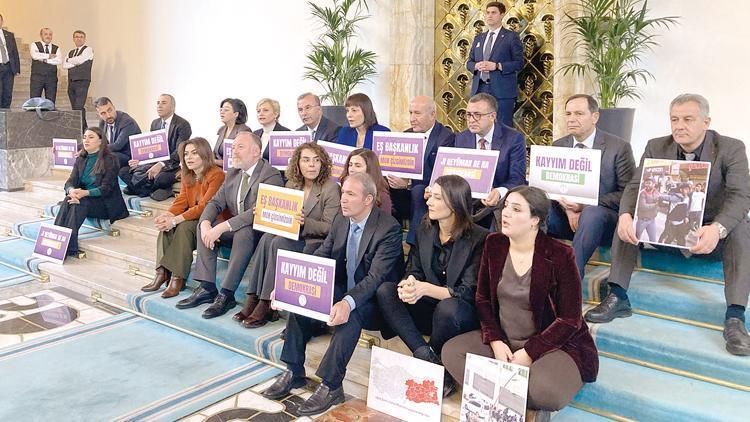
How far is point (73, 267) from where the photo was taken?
577 cm

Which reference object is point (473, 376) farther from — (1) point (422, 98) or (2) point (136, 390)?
(1) point (422, 98)

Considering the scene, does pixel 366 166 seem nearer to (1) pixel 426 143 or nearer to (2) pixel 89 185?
(1) pixel 426 143

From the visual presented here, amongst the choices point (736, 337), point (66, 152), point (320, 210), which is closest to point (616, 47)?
point (320, 210)

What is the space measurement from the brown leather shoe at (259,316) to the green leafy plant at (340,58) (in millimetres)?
3832

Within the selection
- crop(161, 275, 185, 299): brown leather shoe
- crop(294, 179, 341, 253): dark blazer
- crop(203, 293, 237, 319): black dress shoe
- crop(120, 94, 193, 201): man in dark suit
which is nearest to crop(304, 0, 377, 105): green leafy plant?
crop(120, 94, 193, 201): man in dark suit

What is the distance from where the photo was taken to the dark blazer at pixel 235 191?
4.71 metres

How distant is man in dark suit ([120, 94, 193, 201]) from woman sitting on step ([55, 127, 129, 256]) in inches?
19.4

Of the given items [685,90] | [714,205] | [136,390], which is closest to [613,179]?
[714,205]

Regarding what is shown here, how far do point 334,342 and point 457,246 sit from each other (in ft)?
2.69

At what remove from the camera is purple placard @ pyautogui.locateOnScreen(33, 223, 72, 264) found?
5.79 meters

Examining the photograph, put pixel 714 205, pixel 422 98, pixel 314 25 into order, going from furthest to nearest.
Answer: pixel 314 25
pixel 422 98
pixel 714 205

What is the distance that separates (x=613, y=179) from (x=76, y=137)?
757cm

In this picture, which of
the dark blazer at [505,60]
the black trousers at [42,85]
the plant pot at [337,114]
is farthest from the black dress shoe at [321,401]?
the black trousers at [42,85]

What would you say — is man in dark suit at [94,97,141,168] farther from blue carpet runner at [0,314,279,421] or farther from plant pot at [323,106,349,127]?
blue carpet runner at [0,314,279,421]
